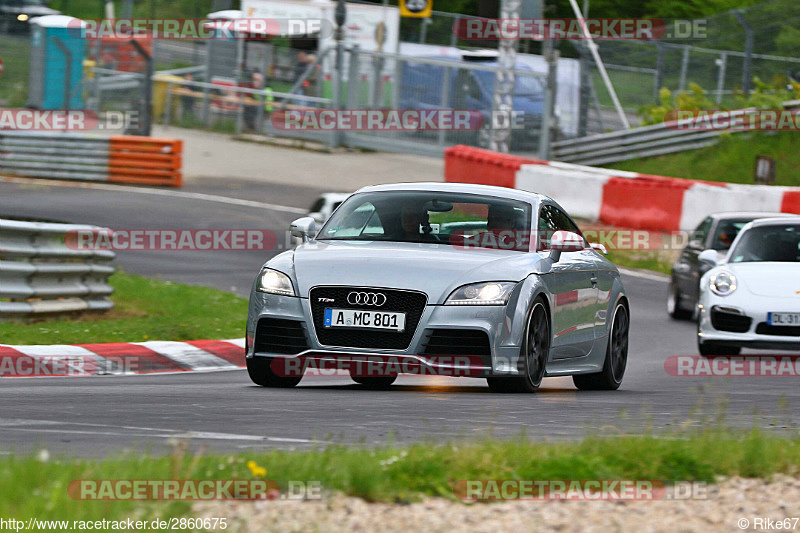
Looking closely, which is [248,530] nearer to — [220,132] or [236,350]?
[236,350]

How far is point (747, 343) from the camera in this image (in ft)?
44.5

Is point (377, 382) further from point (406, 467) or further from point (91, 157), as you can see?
point (91, 157)

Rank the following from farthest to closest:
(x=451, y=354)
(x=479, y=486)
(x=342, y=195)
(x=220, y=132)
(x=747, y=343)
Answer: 1. (x=220, y=132)
2. (x=342, y=195)
3. (x=747, y=343)
4. (x=451, y=354)
5. (x=479, y=486)

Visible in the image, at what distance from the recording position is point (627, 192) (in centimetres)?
2391

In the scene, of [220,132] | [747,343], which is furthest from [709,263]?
[220,132]

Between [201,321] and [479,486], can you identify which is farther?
[201,321]

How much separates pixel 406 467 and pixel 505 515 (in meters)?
0.53

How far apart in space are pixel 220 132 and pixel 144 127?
5166 millimetres

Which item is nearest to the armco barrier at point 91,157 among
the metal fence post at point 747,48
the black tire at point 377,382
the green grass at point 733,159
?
the green grass at point 733,159

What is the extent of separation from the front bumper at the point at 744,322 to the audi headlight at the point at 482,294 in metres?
5.06

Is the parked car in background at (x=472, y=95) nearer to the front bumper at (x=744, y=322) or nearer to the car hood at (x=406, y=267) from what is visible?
the front bumper at (x=744, y=322)

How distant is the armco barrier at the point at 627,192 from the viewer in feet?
73.5

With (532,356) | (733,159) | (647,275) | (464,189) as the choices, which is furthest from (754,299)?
(733,159)

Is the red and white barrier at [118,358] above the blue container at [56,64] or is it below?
below
